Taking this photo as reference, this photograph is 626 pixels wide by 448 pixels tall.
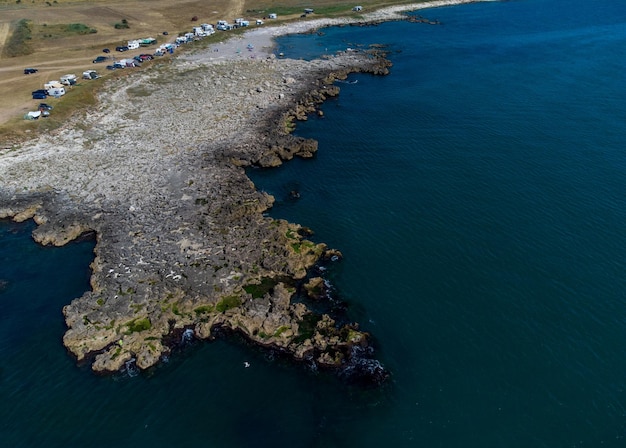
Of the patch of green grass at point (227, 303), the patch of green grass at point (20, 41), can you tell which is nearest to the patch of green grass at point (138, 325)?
the patch of green grass at point (227, 303)

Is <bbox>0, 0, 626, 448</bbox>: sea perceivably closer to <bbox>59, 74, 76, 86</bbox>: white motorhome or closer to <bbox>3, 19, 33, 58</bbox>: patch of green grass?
<bbox>59, 74, 76, 86</bbox>: white motorhome

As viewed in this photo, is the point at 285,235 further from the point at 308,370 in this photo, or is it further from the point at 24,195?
the point at 24,195

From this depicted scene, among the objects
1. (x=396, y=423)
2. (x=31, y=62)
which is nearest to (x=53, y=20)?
(x=31, y=62)

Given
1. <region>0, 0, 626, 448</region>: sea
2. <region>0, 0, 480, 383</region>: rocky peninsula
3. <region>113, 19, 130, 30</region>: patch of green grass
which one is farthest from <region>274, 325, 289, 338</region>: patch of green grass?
<region>113, 19, 130, 30</region>: patch of green grass

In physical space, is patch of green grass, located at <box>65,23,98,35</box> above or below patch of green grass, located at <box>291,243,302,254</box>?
above

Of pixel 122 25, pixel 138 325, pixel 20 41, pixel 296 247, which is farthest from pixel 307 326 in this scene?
pixel 122 25

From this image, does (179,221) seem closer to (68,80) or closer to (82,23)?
(68,80)

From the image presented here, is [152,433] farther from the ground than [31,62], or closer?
closer
